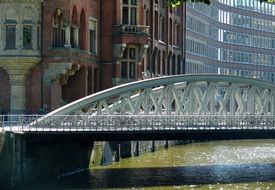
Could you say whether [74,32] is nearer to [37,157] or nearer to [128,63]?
[128,63]

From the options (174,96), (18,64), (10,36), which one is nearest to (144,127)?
(174,96)

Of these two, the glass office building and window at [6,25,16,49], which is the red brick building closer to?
window at [6,25,16,49]

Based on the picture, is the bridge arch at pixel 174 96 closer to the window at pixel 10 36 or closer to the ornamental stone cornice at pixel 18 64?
the ornamental stone cornice at pixel 18 64

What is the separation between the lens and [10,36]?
184ft

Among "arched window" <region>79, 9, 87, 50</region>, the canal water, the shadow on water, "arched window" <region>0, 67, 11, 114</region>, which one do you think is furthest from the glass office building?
the shadow on water

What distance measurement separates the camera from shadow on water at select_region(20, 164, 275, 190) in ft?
149

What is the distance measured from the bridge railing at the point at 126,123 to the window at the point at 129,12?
16257mm

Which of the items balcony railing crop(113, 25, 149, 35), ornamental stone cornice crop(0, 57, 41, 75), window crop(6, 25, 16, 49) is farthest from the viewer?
balcony railing crop(113, 25, 149, 35)

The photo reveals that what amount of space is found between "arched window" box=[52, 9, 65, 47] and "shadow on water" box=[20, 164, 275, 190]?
1027 centimetres

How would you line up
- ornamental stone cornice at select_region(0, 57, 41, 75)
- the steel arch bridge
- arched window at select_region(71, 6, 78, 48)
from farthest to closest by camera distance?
arched window at select_region(71, 6, 78, 48)
ornamental stone cornice at select_region(0, 57, 41, 75)
the steel arch bridge

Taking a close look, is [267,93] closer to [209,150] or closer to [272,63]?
[209,150]

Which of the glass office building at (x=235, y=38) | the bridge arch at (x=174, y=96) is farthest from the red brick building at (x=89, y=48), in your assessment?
the glass office building at (x=235, y=38)

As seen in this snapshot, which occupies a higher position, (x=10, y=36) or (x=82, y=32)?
(x=82, y=32)

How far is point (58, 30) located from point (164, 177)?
14790 millimetres
